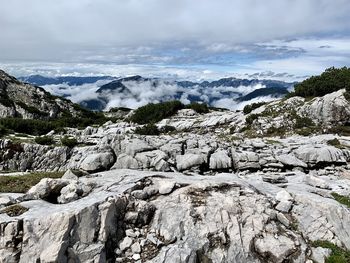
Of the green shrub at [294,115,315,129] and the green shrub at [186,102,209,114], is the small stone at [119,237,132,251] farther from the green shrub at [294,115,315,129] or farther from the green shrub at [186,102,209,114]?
the green shrub at [186,102,209,114]

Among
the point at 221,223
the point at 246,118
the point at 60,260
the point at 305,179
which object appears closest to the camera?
the point at 60,260

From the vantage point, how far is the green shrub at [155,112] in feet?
227

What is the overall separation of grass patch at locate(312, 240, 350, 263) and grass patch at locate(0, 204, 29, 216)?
501 inches

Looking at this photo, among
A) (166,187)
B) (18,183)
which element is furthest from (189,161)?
(18,183)

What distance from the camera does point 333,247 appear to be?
1600 centimetres

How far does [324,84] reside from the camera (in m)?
60.9

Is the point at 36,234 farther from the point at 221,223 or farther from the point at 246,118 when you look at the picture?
the point at 246,118

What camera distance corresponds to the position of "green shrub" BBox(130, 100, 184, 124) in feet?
227

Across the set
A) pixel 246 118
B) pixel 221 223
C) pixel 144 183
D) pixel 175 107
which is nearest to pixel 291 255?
pixel 221 223

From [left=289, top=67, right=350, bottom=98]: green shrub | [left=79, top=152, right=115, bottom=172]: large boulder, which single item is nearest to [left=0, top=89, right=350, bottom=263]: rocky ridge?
[left=79, top=152, right=115, bottom=172]: large boulder

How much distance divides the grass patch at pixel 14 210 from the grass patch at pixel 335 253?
41.8ft

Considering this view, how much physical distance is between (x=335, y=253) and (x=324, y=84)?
5049cm

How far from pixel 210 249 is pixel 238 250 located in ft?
3.99

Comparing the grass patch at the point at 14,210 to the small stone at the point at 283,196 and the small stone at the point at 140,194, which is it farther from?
the small stone at the point at 283,196
